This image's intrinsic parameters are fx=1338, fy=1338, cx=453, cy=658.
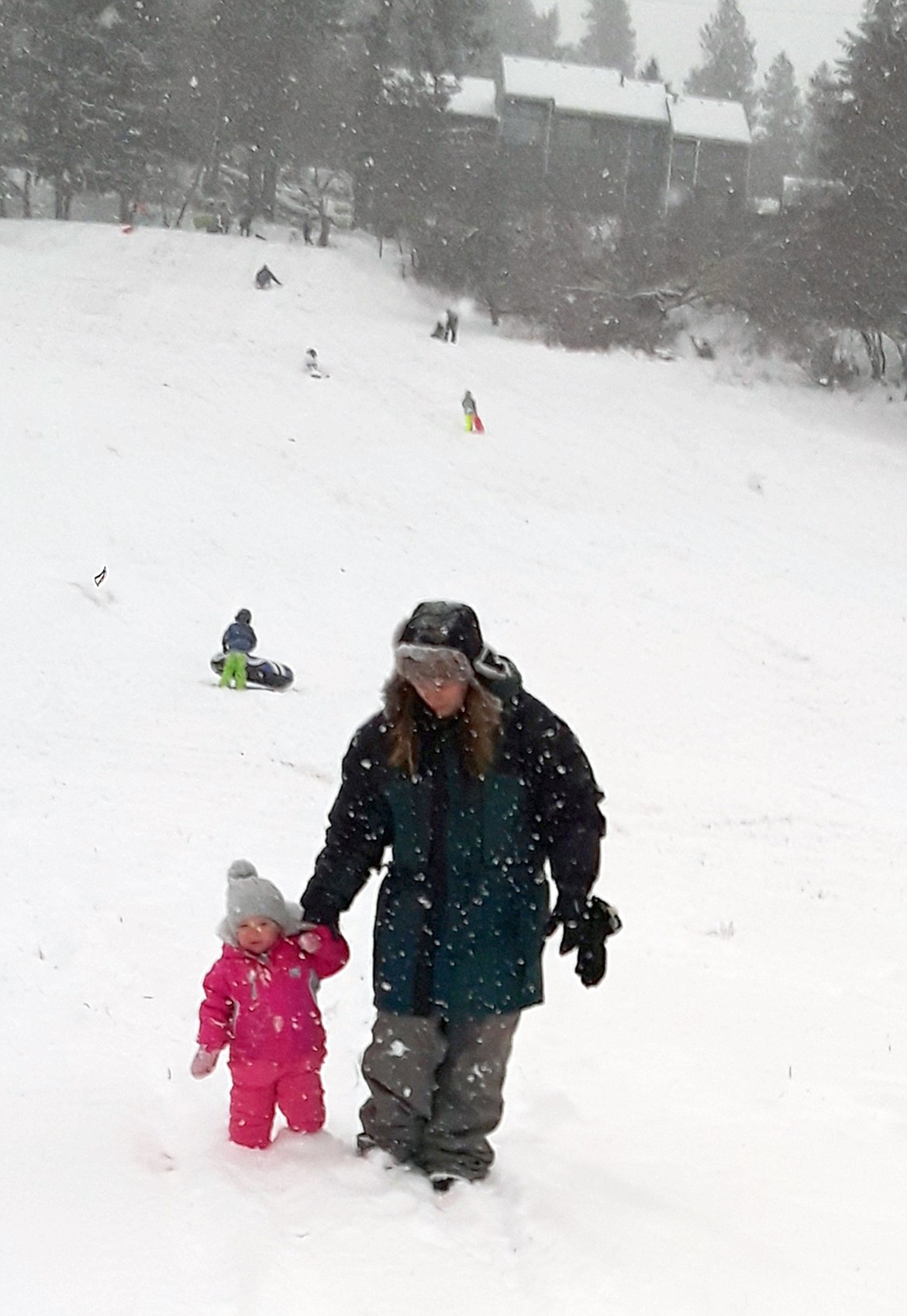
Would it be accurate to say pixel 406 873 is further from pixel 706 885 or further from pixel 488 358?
pixel 488 358

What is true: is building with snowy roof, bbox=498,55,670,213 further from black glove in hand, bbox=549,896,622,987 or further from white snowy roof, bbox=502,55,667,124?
black glove in hand, bbox=549,896,622,987

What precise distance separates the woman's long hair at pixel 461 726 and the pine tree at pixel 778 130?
57.4 metres

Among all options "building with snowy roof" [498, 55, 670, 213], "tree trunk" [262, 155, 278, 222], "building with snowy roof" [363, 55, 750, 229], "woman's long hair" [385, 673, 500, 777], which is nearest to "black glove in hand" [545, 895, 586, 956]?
"woman's long hair" [385, 673, 500, 777]

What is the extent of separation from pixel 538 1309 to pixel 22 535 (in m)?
17.9

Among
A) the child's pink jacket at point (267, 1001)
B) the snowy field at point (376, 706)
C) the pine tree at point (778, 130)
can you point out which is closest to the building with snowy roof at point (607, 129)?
the pine tree at point (778, 130)

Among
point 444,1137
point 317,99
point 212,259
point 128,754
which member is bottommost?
point 128,754

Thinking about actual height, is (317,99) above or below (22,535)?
above

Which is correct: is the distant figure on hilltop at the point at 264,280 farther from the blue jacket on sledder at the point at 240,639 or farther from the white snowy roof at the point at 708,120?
the white snowy roof at the point at 708,120

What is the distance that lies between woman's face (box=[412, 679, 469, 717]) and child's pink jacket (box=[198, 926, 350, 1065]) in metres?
0.89

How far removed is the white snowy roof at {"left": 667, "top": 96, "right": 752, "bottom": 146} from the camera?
58.2 m

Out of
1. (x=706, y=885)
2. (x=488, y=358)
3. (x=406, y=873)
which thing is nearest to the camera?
(x=406, y=873)

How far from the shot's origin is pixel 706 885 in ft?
34.0

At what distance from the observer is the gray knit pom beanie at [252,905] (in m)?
4.18

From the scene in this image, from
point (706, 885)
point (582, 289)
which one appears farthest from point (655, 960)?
point (582, 289)
